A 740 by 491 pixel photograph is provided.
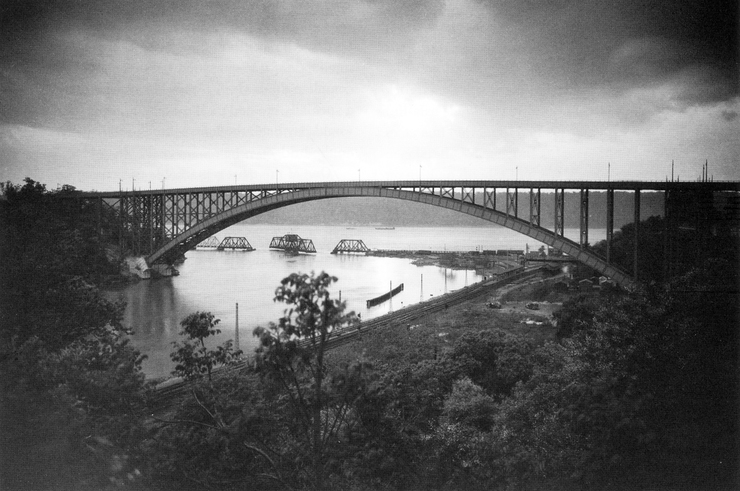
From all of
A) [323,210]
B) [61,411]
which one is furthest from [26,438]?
[323,210]

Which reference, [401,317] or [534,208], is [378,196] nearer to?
[534,208]

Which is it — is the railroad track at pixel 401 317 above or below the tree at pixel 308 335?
below

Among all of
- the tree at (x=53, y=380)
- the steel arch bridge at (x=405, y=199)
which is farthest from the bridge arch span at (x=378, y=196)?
the tree at (x=53, y=380)

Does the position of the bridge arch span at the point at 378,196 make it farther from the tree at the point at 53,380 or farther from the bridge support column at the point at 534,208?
the tree at the point at 53,380

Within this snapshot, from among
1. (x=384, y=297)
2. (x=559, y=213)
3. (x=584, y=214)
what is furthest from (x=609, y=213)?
(x=384, y=297)

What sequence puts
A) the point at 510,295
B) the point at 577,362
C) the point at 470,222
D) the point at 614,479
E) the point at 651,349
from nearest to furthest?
the point at 614,479 → the point at 651,349 → the point at 577,362 → the point at 510,295 → the point at 470,222

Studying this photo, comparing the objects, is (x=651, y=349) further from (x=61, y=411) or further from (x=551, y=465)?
(x=61, y=411)
